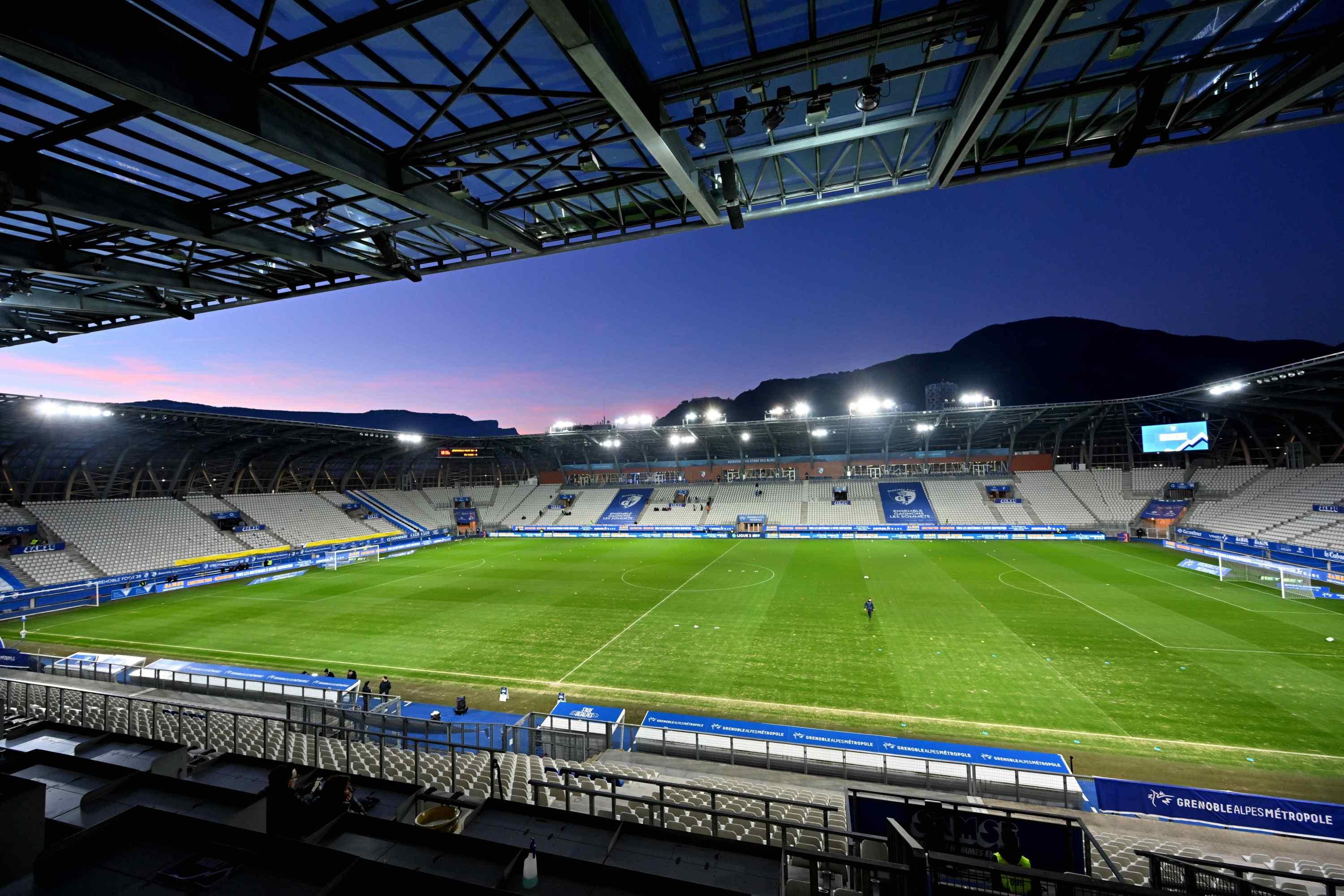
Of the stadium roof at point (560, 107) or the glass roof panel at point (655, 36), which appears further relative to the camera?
the glass roof panel at point (655, 36)

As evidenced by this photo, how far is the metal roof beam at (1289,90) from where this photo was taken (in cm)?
448

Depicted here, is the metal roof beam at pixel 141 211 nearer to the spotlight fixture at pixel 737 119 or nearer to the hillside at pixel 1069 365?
the spotlight fixture at pixel 737 119

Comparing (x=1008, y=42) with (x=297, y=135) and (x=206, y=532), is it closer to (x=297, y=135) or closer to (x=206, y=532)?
(x=297, y=135)

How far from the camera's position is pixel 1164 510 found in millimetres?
41250

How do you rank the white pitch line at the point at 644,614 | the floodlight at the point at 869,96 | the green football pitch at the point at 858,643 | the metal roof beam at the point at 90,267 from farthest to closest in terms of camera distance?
the white pitch line at the point at 644,614 → the green football pitch at the point at 858,643 → the metal roof beam at the point at 90,267 → the floodlight at the point at 869,96

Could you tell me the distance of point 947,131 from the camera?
5945mm

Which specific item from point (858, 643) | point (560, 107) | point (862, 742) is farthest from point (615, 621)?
point (560, 107)

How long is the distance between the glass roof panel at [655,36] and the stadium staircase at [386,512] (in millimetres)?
54754

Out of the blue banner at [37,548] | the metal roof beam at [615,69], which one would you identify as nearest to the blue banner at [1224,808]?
the metal roof beam at [615,69]

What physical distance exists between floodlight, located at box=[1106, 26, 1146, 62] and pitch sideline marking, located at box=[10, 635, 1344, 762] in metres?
13.6

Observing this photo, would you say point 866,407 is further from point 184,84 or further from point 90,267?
point 184,84

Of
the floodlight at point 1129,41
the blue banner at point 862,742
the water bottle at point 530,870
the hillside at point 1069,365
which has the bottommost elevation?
the blue banner at point 862,742

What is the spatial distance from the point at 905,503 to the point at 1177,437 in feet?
69.6

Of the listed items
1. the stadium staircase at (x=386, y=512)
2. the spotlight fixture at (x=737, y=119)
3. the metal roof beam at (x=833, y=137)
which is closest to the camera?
the spotlight fixture at (x=737, y=119)
